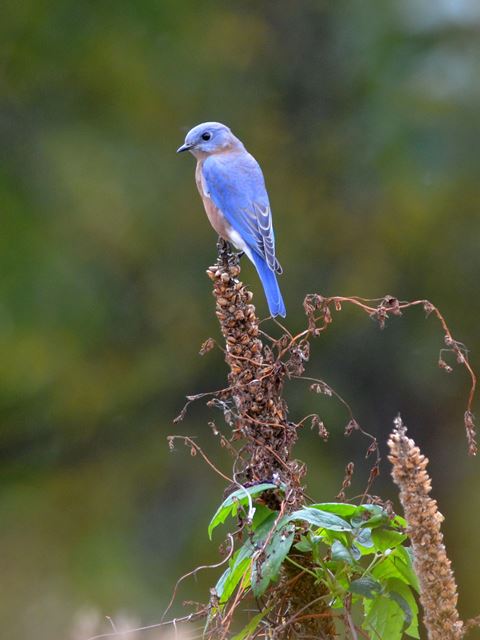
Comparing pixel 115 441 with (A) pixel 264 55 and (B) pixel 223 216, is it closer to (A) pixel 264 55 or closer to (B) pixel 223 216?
(A) pixel 264 55

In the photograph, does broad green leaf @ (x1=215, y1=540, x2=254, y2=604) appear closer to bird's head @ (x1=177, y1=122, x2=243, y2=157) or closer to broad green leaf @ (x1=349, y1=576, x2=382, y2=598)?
broad green leaf @ (x1=349, y1=576, x2=382, y2=598)

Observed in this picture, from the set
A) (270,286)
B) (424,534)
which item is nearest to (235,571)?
(424,534)

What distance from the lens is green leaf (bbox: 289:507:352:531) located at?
5.36 ft

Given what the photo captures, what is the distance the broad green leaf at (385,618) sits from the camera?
1.80 m

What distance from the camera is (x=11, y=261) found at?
668cm

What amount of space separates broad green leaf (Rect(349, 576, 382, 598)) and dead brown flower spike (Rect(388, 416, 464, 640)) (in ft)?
0.66

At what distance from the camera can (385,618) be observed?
71.2 inches

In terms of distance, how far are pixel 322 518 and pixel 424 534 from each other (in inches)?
7.4

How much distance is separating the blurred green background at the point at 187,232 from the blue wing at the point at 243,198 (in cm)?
227

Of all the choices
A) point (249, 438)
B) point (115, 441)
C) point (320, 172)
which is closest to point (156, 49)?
point (320, 172)

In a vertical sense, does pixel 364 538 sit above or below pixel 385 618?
above

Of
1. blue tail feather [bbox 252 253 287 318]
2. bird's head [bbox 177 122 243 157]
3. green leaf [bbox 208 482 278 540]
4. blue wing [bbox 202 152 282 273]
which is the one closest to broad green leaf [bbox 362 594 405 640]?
green leaf [bbox 208 482 278 540]

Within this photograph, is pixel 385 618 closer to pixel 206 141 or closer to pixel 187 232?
pixel 206 141

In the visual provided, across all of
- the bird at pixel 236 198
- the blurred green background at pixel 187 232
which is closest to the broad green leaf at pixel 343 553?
the bird at pixel 236 198
